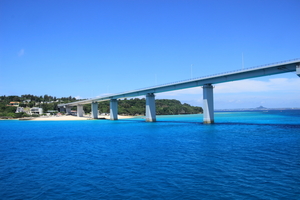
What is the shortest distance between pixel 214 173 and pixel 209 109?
5602 cm

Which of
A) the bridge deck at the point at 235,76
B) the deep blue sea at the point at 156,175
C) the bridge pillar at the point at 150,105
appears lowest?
the deep blue sea at the point at 156,175

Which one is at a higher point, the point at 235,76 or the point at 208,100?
the point at 235,76

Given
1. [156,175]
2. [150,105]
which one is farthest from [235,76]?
[156,175]

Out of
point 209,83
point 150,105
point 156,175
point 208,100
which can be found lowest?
point 156,175

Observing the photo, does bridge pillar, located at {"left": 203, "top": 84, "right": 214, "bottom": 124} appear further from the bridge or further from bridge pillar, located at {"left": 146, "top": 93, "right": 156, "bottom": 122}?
bridge pillar, located at {"left": 146, "top": 93, "right": 156, "bottom": 122}

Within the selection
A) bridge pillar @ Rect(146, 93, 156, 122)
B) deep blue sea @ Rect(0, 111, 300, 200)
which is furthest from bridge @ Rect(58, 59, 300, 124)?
deep blue sea @ Rect(0, 111, 300, 200)

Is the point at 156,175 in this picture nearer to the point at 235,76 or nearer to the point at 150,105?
the point at 235,76

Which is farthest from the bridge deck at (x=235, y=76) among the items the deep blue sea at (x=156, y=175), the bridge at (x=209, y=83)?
the deep blue sea at (x=156, y=175)

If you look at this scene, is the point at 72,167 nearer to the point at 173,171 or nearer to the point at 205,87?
the point at 173,171

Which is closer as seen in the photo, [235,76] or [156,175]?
[156,175]

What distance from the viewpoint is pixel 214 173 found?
18.0 m

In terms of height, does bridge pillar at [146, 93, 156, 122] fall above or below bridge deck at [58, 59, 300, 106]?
below

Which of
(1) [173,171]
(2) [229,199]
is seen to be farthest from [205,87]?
(2) [229,199]

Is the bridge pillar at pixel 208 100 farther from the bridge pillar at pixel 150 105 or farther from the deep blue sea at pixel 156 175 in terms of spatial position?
the deep blue sea at pixel 156 175
